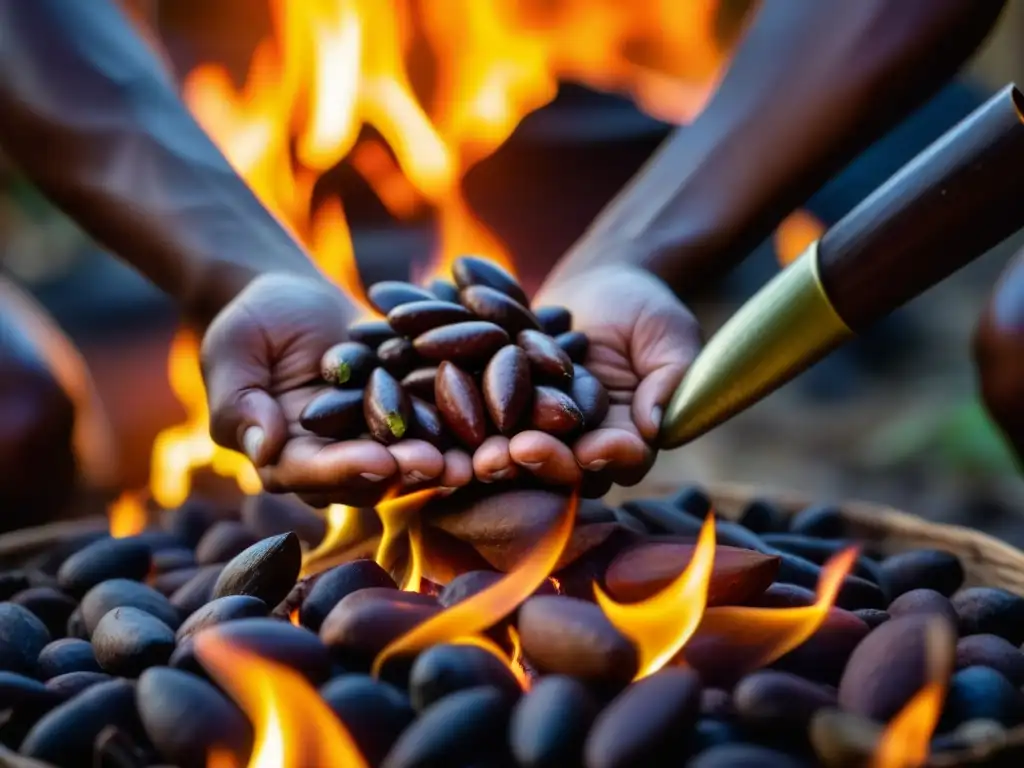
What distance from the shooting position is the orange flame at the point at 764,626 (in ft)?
2.66

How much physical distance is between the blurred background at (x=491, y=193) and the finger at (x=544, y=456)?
57cm

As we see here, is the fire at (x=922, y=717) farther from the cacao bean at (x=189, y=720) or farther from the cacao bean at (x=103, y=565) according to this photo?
the cacao bean at (x=103, y=565)

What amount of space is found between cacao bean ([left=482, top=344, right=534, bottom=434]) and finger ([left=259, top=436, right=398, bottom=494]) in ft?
0.32

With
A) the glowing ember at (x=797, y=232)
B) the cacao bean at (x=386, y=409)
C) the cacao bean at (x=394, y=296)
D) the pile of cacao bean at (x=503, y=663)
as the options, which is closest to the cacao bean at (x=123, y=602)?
the pile of cacao bean at (x=503, y=663)

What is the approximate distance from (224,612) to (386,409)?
0.68 ft

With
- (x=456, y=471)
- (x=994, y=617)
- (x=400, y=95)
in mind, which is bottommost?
(x=994, y=617)

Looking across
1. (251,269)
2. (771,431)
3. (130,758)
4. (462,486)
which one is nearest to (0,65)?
(251,269)

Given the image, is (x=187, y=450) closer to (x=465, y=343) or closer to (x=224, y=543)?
(x=224, y=543)

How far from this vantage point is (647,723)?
675 millimetres

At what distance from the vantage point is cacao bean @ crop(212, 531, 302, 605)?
898 millimetres

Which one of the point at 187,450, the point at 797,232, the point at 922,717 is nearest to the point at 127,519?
the point at 187,450

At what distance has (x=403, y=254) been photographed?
2.39m

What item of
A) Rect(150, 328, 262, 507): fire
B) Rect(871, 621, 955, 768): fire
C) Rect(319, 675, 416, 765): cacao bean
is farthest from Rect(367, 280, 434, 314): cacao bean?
Rect(871, 621, 955, 768): fire

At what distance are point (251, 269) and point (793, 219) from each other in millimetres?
1064
